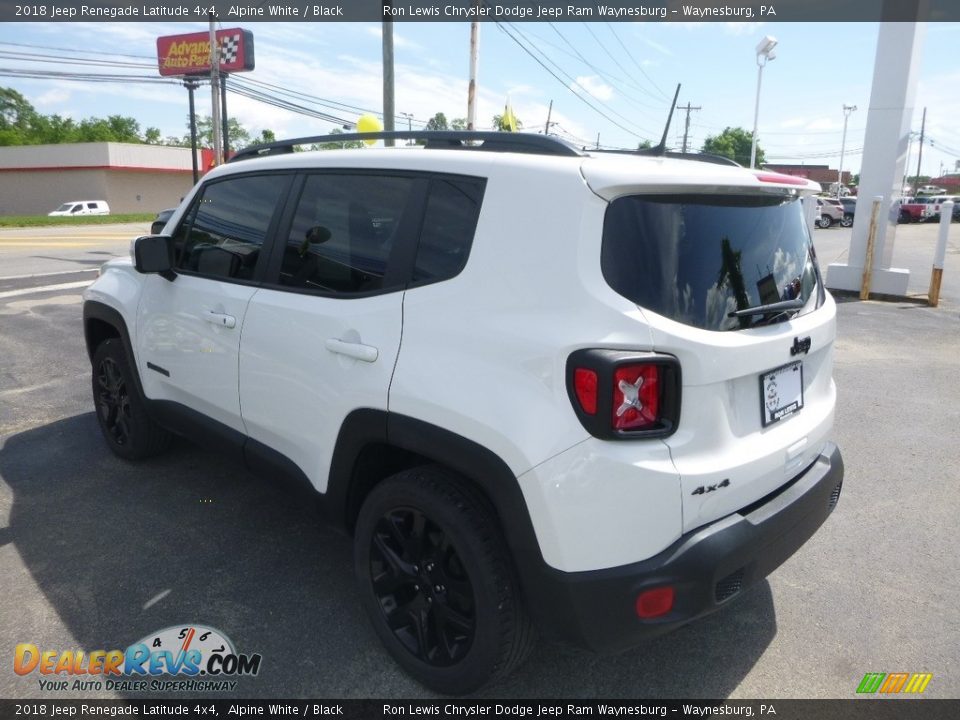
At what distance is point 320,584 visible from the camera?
10.1 ft

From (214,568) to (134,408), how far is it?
4.61ft

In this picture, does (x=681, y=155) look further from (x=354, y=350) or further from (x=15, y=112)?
(x=15, y=112)

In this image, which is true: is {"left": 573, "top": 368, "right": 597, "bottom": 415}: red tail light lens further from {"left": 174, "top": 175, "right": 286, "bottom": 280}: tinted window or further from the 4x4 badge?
{"left": 174, "top": 175, "right": 286, "bottom": 280}: tinted window

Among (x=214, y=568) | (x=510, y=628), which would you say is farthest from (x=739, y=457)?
(x=214, y=568)

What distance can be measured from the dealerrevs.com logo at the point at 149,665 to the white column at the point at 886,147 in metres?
12.0

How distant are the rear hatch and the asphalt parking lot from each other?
2.56ft

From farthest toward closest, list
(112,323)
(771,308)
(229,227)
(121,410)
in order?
1. (121,410)
2. (112,323)
3. (229,227)
4. (771,308)

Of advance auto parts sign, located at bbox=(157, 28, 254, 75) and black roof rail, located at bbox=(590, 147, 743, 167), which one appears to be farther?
advance auto parts sign, located at bbox=(157, 28, 254, 75)

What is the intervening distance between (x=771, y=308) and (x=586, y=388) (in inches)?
31.8

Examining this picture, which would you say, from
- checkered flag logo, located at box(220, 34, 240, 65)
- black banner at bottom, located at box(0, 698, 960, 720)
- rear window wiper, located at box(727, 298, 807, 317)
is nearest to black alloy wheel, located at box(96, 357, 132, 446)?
black banner at bottom, located at box(0, 698, 960, 720)

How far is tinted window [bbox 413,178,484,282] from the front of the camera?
7.58 feet

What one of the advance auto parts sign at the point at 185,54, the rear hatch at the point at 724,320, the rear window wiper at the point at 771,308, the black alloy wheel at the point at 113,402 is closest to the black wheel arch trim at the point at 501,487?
the rear hatch at the point at 724,320

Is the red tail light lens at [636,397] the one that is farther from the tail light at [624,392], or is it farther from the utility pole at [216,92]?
the utility pole at [216,92]

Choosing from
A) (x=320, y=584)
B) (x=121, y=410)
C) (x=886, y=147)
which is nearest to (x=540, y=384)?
(x=320, y=584)
